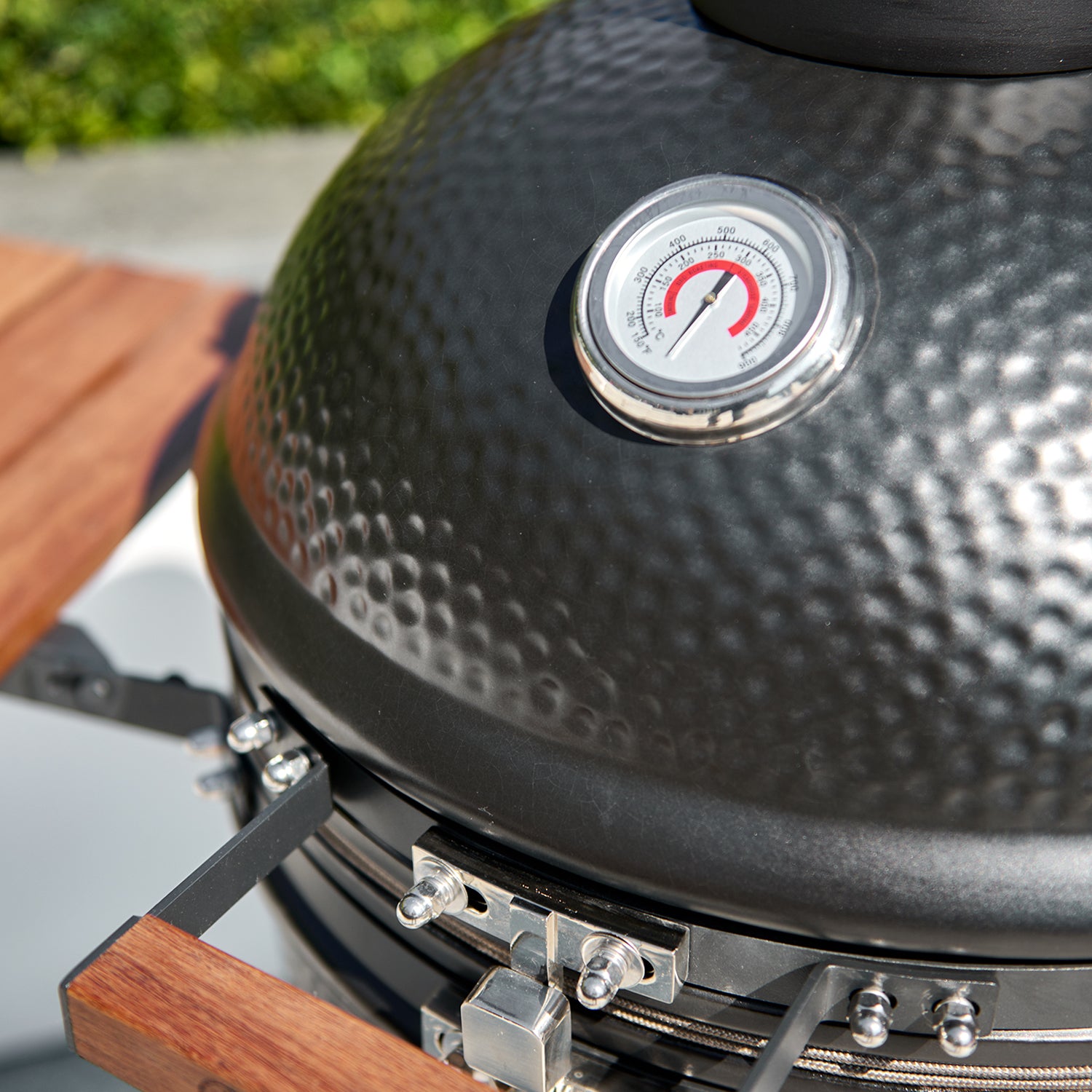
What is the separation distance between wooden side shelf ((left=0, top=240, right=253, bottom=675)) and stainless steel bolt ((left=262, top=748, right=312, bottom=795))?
75 centimetres

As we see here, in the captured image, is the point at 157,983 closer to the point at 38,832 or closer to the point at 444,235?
the point at 444,235

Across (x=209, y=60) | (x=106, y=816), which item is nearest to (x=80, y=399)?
(x=106, y=816)

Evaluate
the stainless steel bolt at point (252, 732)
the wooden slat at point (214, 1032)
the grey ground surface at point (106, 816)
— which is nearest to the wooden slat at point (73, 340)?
the grey ground surface at point (106, 816)

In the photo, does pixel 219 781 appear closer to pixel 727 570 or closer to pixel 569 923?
pixel 569 923

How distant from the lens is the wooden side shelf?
1870mm

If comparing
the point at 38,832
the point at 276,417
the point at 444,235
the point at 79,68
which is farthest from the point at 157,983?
the point at 79,68

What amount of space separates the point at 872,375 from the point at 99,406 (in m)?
1.59

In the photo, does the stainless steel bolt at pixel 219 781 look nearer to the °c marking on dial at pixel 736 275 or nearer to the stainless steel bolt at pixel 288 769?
the stainless steel bolt at pixel 288 769

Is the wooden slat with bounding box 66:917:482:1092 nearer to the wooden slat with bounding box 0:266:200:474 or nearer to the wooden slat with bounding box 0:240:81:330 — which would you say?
the wooden slat with bounding box 0:266:200:474

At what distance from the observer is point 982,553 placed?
91 centimetres

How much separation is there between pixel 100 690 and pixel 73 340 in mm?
904

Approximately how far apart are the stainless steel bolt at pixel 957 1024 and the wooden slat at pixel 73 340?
167cm

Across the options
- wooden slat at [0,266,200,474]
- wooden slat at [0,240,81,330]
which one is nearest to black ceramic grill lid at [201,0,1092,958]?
wooden slat at [0,266,200,474]

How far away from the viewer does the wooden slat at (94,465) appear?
182 centimetres
